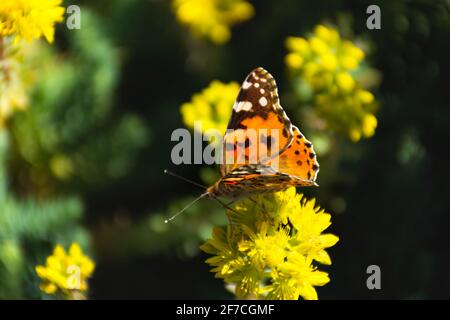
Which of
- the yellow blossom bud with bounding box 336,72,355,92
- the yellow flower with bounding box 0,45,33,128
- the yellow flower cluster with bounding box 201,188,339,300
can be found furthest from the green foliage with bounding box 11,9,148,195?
the yellow flower cluster with bounding box 201,188,339,300

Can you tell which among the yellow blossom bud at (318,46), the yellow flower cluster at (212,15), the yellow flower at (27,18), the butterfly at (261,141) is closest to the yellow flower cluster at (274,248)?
the butterfly at (261,141)

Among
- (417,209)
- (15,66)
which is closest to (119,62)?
(15,66)

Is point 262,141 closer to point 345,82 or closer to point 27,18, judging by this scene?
point 345,82

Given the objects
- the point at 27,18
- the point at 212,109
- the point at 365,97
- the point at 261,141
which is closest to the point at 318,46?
the point at 365,97

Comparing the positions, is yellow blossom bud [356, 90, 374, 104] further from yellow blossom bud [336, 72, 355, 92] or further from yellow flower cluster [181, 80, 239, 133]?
yellow flower cluster [181, 80, 239, 133]

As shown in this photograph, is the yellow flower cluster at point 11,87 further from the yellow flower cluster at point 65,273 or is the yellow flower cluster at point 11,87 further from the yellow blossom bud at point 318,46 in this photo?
Result: the yellow blossom bud at point 318,46

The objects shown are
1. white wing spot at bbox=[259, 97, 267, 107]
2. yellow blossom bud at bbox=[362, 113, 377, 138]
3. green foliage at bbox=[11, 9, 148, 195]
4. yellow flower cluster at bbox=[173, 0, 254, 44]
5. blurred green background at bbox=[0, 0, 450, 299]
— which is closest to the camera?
white wing spot at bbox=[259, 97, 267, 107]
